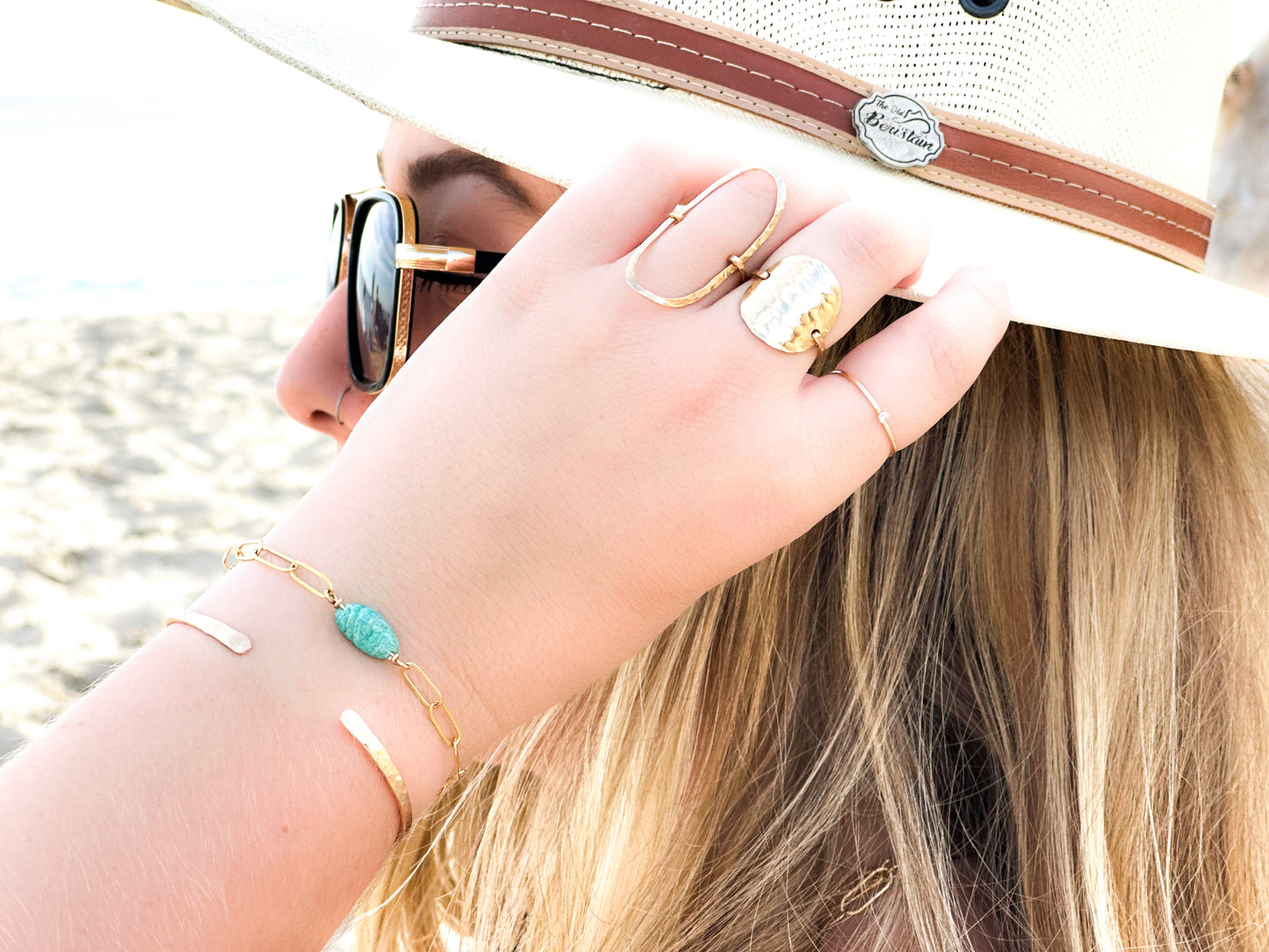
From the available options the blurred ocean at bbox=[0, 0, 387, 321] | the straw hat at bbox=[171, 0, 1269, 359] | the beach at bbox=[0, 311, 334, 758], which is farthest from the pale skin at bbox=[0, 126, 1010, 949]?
the blurred ocean at bbox=[0, 0, 387, 321]

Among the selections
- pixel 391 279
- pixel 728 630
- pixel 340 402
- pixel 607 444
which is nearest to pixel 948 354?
pixel 607 444

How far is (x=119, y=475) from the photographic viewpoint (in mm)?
5125

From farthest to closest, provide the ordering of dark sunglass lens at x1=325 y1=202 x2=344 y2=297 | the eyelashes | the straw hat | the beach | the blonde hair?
the beach, dark sunglass lens at x1=325 y1=202 x2=344 y2=297, the eyelashes, the blonde hair, the straw hat

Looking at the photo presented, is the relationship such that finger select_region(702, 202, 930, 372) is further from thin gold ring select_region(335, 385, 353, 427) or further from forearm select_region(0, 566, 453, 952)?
thin gold ring select_region(335, 385, 353, 427)

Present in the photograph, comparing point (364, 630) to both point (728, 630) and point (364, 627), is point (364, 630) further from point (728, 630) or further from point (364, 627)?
point (728, 630)

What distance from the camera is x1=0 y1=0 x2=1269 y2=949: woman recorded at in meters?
0.68

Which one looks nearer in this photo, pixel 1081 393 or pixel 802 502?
pixel 802 502

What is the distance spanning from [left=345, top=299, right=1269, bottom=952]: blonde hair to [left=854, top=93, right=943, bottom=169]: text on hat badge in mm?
157

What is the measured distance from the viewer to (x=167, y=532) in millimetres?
4801

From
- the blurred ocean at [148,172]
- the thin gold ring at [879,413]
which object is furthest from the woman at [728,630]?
the blurred ocean at [148,172]

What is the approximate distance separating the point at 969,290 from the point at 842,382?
0.43 ft

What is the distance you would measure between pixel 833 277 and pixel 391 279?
27.2 inches

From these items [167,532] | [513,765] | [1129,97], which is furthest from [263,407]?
[1129,97]

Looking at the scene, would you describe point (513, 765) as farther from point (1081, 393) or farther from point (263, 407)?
point (263, 407)
